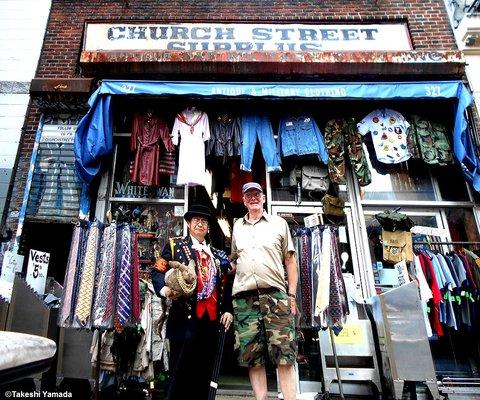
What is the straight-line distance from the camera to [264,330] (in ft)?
10.8

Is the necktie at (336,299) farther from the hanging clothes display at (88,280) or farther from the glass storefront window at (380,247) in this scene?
the hanging clothes display at (88,280)

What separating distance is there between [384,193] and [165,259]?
444 centimetres

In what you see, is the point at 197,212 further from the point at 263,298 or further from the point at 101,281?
the point at 101,281

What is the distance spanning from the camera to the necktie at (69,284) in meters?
4.03

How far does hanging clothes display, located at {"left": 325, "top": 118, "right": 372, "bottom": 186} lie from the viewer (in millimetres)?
5832

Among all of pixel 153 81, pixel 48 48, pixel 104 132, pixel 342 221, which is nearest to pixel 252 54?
pixel 153 81

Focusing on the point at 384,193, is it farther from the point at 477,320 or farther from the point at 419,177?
the point at 477,320

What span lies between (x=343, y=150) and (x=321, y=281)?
8.80 ft

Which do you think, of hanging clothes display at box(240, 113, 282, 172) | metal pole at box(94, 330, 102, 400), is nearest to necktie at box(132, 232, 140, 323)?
metal pole at box(94, 330, 102, 400)

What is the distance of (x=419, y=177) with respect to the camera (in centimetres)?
640

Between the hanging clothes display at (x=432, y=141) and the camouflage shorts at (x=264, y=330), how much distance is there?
4.10 metres

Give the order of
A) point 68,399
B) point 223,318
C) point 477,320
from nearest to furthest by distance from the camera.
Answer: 1. point 223,318
2. point 68,399
3. point 477,320

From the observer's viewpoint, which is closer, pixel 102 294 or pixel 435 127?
pixel 102 294

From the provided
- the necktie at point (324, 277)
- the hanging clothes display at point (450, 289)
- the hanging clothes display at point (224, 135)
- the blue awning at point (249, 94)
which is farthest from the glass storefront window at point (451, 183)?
the hanging clothes display at point (224, 135)
